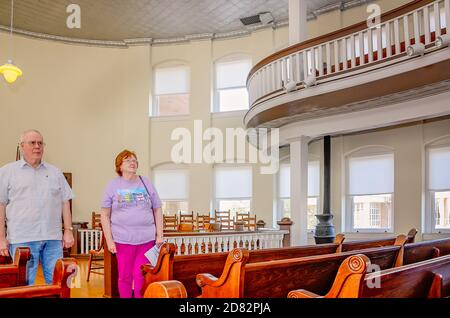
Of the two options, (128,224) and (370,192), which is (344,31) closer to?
(370,192)

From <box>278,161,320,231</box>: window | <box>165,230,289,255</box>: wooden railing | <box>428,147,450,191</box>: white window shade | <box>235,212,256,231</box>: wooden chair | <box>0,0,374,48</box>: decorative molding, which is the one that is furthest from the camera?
<box>0,0,374,48</box>: decorative molding

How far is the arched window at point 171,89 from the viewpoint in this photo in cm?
1219

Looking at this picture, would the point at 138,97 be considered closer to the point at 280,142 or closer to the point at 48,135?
the point at 48,135

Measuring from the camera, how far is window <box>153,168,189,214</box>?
1184 cm

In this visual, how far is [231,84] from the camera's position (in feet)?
38.6

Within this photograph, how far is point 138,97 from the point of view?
12.2 m

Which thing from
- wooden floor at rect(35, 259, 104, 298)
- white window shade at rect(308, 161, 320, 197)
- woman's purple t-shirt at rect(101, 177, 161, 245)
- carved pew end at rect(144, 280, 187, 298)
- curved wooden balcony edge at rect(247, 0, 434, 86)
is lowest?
wooden floor at rect(35, 259, 104, 298)

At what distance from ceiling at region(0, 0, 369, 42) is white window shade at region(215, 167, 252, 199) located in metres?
3.48

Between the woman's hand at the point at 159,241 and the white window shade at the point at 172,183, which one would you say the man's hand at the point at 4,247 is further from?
the white window shade at the point at 172,183

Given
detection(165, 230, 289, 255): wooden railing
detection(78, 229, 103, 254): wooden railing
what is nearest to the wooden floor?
detection(165, 230, 289, 255): wooden railing

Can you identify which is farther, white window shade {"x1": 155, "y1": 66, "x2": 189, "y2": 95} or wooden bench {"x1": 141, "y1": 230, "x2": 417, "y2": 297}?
white window shade {"x1": 155, "y1": 66, "x2": 189, "y2": 95}

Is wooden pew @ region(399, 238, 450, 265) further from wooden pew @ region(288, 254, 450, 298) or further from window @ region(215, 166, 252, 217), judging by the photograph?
window @ region(215, 166, 252, 217)

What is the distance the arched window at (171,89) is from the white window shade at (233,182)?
203 cm

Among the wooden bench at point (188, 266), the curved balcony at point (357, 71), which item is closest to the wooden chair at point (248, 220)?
the curved balcony at point (357, 71)
